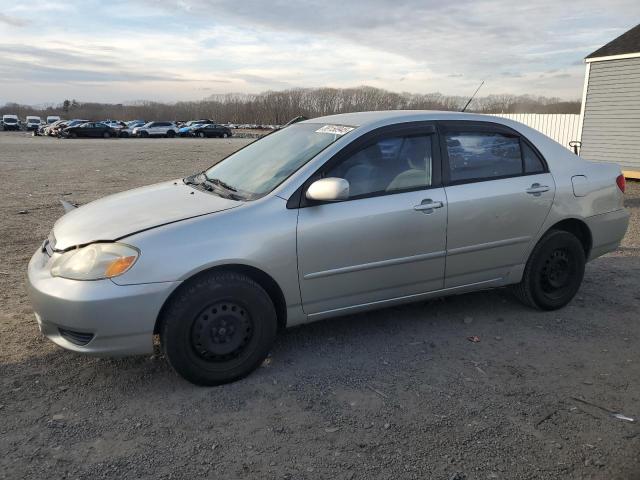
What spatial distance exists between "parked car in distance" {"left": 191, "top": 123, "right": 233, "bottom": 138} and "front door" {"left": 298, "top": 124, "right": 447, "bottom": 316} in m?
52.9

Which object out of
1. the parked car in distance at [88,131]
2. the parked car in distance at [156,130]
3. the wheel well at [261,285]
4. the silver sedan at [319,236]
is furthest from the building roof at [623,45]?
the parked car in distance at [156,130]

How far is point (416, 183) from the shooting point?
13.1ft

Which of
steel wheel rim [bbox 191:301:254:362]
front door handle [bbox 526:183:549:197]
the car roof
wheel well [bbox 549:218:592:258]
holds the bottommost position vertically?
steel wheel rim [bbox 191:301:254:362]

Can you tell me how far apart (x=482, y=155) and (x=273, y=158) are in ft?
5.45

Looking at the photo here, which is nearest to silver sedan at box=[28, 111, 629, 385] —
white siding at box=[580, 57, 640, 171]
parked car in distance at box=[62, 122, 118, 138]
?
white siding at box=[580, 57, 640, 171]

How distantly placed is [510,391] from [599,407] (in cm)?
51

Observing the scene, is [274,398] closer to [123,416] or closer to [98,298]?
[123,416]

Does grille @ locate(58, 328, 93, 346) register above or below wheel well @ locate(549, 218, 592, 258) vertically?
below

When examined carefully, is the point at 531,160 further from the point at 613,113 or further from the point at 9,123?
the point at 9,123

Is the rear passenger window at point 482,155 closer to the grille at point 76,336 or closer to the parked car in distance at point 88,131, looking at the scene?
Result: the grille at point 76,336

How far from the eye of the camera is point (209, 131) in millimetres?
54719

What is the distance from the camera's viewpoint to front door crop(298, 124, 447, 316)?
3592 millimetres

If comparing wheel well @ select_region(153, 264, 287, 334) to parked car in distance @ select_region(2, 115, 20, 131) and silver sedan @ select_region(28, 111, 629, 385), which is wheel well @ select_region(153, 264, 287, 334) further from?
parked car in distance @ select_region(2, 115, 20, 131)

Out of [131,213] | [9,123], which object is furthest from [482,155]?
[9,123]
